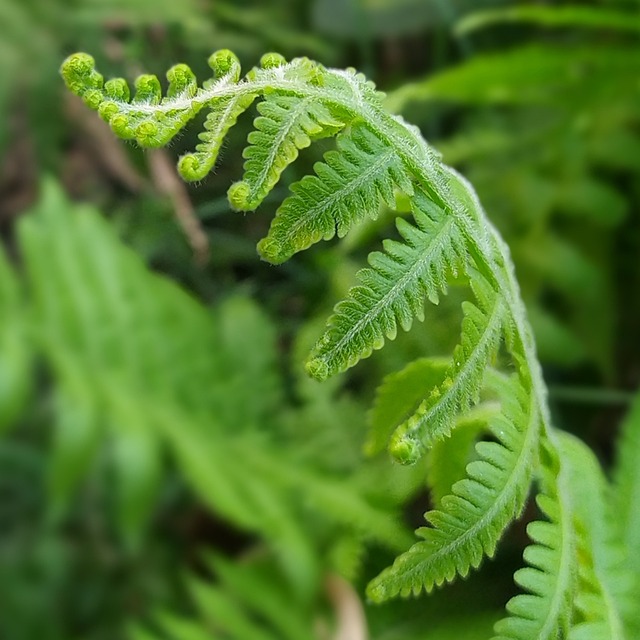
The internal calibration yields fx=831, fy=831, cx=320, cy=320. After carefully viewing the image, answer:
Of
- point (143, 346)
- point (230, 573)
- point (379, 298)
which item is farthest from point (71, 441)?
point (379, 298)

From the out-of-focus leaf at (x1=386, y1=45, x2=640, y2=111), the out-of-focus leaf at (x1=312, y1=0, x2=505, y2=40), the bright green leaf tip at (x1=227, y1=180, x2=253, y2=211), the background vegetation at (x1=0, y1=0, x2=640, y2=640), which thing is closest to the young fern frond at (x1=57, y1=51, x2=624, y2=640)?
the bright green leaf tip at (x1=227, y1=180, x2=253, y2=211)

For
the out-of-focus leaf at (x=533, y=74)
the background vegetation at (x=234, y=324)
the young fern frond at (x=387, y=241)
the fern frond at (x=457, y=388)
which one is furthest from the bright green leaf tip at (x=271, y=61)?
the out-of-focus leaf at (x=533, y=74)

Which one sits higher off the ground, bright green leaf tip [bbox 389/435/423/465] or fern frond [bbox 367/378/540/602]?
bright green leaf tip [bbox 389/435/423/465]

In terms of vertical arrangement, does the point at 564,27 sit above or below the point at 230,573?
above

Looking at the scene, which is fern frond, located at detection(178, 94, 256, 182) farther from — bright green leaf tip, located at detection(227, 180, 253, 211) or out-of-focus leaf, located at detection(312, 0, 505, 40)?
out-of-focus leaf, located at detection(312, 0, 505, 40)

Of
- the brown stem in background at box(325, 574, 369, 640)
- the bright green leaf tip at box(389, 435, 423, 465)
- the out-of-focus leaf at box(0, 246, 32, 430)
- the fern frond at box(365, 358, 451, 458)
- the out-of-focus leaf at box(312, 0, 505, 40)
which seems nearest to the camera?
the bright green leaf tip at box(389, 435, 423, 465)

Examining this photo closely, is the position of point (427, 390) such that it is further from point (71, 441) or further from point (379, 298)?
point (71, 441)

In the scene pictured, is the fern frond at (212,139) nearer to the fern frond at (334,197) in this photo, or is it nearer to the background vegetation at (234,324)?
the fern frond at (334,197)
